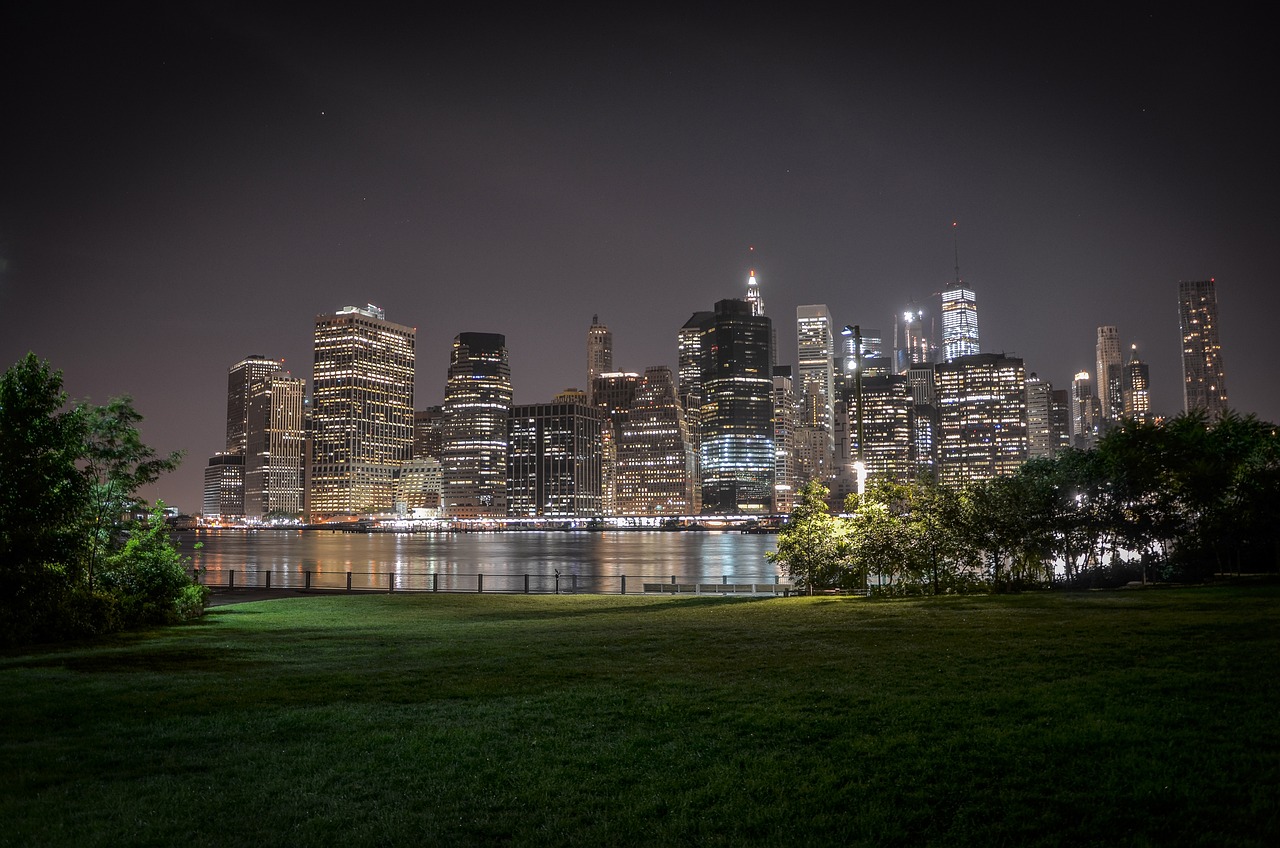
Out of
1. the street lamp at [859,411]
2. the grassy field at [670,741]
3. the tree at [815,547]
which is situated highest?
the street lamp at [859,411]

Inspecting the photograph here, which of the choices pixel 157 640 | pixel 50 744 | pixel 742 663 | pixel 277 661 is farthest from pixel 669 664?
pixel 157 640

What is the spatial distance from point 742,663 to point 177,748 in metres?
8.66

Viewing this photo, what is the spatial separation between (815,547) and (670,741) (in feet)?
78.5

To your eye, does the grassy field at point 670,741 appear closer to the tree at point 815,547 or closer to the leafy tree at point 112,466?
the leafy tree at point 112,466

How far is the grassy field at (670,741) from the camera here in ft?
23.4

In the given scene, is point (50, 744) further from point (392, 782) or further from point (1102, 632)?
point (1102, 632)

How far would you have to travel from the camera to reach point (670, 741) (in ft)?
31.2

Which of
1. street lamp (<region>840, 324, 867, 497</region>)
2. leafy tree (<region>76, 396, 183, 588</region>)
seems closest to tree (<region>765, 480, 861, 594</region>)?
street lamp (<region>840, 324, 867, 497</region>)

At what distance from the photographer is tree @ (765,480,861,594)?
1264 inches

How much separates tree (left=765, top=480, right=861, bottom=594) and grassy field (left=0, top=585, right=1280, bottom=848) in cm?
1461

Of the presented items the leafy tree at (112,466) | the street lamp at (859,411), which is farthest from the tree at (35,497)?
the street lamp at (859,411)

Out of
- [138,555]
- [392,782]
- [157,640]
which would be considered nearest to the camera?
[392,782]

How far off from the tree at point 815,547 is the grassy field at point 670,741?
47.9 feet

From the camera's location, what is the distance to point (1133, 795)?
722cm
